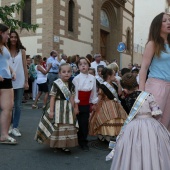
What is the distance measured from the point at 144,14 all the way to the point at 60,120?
1596 inches

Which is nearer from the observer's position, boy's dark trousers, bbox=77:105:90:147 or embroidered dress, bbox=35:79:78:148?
embroidered dress, bbox=35:79:78:148

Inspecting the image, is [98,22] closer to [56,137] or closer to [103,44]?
[103,44]

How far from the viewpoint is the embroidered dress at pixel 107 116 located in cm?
543

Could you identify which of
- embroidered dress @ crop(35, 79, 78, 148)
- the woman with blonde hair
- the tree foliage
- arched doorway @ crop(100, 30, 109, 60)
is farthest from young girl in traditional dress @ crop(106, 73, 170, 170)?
arched doorway @ crop(100, 30, 109, 60)

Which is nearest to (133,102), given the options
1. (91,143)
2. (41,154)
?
(41,154)

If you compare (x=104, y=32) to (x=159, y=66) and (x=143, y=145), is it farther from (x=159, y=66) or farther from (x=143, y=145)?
(x=143, y=145)

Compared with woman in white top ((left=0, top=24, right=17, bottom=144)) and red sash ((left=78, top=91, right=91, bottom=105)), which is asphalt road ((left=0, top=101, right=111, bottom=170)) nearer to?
woman in white top ((left=0, top=24, right=17, bottom=144))

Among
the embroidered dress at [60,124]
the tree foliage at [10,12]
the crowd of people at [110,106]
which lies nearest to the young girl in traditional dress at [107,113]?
the crowd of people at [110,106]

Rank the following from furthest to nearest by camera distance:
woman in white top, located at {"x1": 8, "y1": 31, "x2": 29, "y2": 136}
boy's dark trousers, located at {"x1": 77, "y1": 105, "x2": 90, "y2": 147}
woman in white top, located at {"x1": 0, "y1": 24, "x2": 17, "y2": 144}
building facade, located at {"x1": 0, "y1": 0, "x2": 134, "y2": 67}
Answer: building facade, located at {"x1": 0, "y1": 0, "x2": 134, "y2": 67}, woman in white top, located at {"x1": 8, "y1": 31, "x2": 29, "y2": 136}, boy's dark trousers, located at {"x1": 77, "y1": 105, "x2": 90, "y2": 147}, woman in white top, located at {"x1": 0, "y1": 24, "x2": 17, "y2": 144}

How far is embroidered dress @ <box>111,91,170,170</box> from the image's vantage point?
115 inches

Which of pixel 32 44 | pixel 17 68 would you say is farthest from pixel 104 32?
pixel 17 68

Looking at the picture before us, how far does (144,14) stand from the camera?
4338 centimetres

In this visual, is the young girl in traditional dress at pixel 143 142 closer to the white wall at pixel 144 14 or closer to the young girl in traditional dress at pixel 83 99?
the young girl in traditional dress at pixel 83 99

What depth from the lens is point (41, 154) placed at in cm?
491
